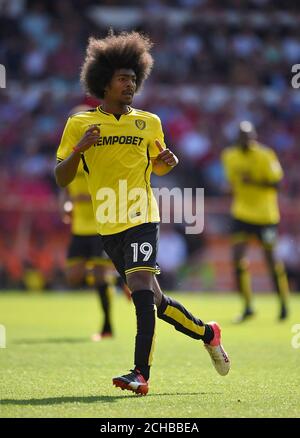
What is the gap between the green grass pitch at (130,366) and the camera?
621 centimetres

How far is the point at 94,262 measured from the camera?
1152 cm

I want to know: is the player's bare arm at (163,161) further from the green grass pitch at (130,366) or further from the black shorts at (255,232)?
the black shorts at (255,232)

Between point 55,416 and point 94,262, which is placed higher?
point 94,262

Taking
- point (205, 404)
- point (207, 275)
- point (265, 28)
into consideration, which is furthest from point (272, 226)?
point (265, 28)

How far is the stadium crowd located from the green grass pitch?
6628 millimetres

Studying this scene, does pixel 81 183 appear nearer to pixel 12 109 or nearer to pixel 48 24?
pixel 12 109

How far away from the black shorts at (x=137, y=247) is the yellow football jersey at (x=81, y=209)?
14.2 ft

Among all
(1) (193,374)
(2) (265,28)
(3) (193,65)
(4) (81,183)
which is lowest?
(1) (193,374)

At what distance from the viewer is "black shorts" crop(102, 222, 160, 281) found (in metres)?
7.05

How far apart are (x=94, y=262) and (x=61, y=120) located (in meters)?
11.9

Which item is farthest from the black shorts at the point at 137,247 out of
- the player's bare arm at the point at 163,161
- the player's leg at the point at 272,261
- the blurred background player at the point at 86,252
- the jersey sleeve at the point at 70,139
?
the player's leg at the point at 272,261

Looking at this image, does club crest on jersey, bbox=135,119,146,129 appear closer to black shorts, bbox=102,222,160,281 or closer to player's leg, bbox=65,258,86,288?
black shorts, bbox=102,222,160,281

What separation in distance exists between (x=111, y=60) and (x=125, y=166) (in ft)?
2.68

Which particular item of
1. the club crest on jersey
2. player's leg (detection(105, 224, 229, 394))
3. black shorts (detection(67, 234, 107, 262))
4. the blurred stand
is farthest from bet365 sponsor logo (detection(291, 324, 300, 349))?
the blurred stand
